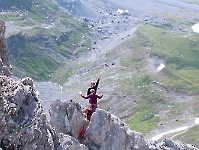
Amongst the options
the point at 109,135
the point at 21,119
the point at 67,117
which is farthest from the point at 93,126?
the point at 21,119

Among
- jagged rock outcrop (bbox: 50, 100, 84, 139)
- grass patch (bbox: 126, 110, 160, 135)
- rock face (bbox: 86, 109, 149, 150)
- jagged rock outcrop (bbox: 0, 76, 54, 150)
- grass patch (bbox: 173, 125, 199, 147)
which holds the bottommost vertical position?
grass patch (bbox: 126, 110, 160, 135)

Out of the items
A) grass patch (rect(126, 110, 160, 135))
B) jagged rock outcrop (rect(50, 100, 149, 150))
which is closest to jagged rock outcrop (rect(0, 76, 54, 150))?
jagged rock outcrop (rect(50, 100, 149, 150))

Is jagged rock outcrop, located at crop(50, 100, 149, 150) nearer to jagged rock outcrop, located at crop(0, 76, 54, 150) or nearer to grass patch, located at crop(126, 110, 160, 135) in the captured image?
jagged rock outcrop, located at crop(0, 76, 54, 150)

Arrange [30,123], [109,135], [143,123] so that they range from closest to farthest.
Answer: [30,123]
[109,135]
[143,123]

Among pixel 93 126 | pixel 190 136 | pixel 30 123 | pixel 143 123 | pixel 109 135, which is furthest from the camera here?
pixel 143 123

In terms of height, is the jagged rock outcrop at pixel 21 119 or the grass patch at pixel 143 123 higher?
the jagged rock outcrop at pixel 21 119

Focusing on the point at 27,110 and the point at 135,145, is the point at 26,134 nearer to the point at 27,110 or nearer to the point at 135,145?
the point at 27,110

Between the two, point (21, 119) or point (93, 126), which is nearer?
point (21, 119)

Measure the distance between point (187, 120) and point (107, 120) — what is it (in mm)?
152473

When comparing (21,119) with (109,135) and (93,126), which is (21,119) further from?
(109,135)

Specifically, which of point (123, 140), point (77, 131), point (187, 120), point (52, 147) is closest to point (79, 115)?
point (77, 131)

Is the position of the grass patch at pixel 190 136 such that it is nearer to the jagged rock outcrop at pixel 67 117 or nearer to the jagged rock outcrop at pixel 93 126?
the jagged rock outcrop at pixel 93 126

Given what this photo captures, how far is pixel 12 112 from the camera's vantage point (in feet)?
75.8

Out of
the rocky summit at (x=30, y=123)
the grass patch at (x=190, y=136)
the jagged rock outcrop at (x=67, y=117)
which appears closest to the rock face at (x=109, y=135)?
the rocky summit at (x=30, y=123)
